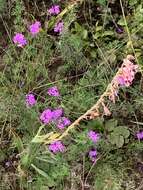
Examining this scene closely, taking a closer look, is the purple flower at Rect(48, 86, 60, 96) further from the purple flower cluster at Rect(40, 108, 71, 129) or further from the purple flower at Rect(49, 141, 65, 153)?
the purple flower at Rect(49, 141, 65, 153)

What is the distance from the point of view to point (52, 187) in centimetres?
285

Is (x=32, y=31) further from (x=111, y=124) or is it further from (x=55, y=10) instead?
(x=111, y=124)

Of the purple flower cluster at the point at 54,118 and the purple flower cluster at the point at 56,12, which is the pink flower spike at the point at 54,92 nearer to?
the purple flower cluster at the point at 54,118

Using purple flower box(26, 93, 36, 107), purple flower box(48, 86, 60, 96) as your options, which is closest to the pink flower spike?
purple flower box(48, 86, 60, 96)

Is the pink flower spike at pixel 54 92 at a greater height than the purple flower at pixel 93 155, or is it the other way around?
the pink flower spike at pixel 54 92

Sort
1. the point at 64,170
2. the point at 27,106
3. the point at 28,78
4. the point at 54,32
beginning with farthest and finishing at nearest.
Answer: the point at 54,32
the point at 28,78
the point at 27,106
the point at 64,170

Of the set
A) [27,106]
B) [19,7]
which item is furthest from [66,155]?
[19,7]

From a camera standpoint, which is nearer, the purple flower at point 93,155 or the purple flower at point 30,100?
the purple flower at point 93,155

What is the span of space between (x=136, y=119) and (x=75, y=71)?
1.68 feet

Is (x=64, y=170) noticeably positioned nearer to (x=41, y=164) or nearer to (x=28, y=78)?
(x=41, y=164)

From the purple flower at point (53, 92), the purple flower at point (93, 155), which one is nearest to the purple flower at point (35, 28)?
the purple flower at point (53, 92)

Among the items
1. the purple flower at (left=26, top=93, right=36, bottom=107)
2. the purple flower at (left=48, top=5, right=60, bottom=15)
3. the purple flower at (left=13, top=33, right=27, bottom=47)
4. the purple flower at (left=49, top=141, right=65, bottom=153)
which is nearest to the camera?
the purple flower at (left=49, top=141, right=65, bottom=153)

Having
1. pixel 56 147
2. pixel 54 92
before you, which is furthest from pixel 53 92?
pixel 56 147

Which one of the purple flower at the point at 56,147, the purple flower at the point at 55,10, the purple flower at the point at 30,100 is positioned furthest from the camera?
the purple flower at the point at 55,10
